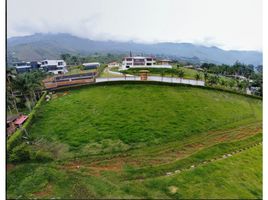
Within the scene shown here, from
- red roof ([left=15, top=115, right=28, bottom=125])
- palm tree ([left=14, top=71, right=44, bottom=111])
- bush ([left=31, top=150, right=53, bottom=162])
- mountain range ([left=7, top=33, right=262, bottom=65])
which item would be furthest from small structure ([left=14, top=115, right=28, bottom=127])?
mountain range ([left=7, top=33, right=262, bottom=65])

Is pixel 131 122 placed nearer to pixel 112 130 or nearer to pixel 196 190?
pixel 112 130

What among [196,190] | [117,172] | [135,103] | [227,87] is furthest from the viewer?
[227,87]

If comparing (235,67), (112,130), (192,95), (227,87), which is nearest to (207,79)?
(227,87)

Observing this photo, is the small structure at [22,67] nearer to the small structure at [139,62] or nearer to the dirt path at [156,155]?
the small structure at [139,62]

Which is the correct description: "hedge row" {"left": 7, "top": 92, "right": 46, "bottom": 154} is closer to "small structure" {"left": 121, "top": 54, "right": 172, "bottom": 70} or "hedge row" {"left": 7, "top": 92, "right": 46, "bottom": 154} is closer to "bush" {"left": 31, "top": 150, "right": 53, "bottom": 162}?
"bush" {"left": 31, "top": 150, "right": 53, "bottom": 162}

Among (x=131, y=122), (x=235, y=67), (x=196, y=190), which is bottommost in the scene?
(x=196, y=190)

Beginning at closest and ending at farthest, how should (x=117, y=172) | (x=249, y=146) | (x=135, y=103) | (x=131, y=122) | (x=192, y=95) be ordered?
(x=117, y=172)
(x=249, y=146)
(x=131, y=122)
(x=135, y=103)
(x=192, y=95)

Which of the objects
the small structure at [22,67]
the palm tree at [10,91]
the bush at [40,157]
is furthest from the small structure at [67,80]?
the bush at [40,157]
